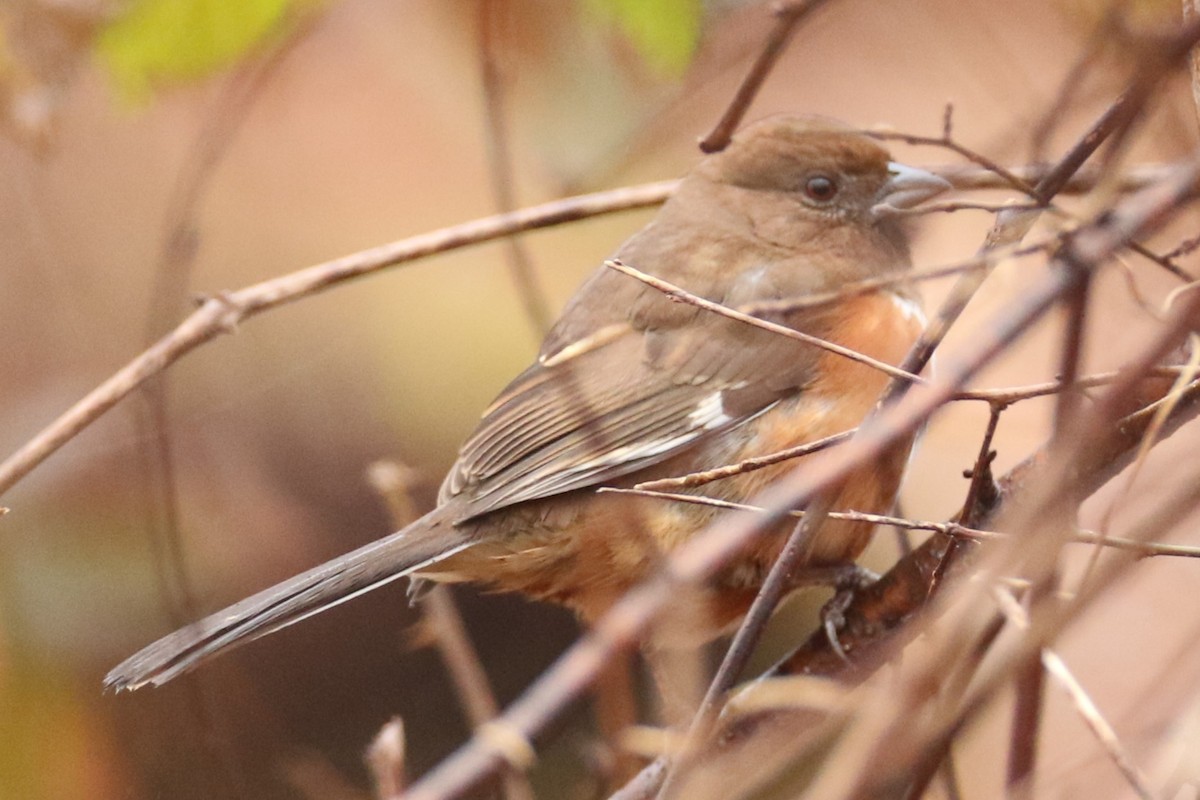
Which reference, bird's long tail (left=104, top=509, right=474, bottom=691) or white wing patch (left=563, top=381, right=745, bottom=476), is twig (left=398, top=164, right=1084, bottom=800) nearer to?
bird's long tail (left=104, top=509, right=474, bottom=691)

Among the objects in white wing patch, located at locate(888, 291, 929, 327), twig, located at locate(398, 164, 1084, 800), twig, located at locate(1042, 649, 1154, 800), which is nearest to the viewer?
twig, located at locate(398, 164, 1084, 800)

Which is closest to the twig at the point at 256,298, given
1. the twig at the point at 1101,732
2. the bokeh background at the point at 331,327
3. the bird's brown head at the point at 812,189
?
the bokeh background at the point at 331,327

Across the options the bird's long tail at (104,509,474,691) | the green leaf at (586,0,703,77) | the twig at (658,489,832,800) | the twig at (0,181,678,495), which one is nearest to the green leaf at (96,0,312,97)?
the twig at (0,181,678,495)

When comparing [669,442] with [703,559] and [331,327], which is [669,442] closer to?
[703,559]

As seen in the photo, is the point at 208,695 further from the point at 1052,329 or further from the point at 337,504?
the point at 1052,329

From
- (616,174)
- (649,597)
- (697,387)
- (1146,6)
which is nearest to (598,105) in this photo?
(616,174)

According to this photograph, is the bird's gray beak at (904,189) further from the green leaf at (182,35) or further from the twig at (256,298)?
the green leaf at (182,35)

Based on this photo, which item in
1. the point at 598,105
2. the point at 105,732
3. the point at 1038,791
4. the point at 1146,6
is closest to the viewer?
the point at 1038,791

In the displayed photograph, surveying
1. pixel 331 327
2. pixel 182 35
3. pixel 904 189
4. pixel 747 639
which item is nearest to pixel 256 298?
pixel 182 35
